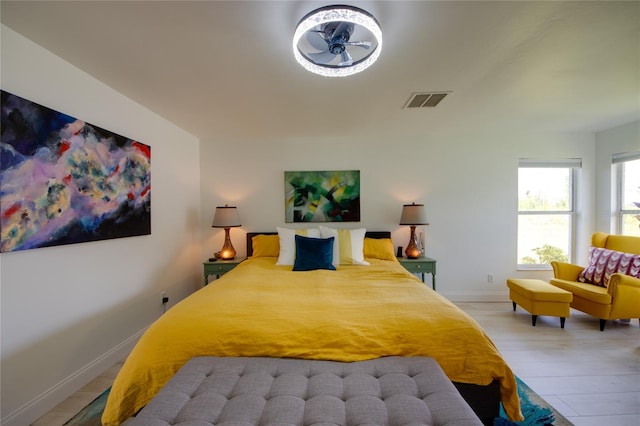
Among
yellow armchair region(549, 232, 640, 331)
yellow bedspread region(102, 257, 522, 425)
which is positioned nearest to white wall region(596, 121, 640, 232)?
yellow armchair region(549, 232, 640, 331)

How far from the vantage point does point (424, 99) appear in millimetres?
2406

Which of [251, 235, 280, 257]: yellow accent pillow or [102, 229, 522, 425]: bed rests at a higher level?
[251, 235, 280, 257]: yellow accent pillow

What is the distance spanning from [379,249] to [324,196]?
1.05 metres

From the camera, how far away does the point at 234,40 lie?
155 cm

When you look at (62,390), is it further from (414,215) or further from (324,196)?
(414,215)

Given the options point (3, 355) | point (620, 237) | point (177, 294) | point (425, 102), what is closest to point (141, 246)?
point (177, 294)

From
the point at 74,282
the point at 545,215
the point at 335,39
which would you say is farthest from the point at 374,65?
the point at 545,215

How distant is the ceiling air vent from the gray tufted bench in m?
2.13

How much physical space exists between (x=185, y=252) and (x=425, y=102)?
130 inches

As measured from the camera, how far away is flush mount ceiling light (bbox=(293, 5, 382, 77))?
1.23m

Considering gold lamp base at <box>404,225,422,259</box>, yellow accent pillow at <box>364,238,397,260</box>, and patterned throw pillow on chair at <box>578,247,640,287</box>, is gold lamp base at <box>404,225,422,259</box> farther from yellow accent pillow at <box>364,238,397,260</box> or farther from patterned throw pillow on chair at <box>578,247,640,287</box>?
patterned throw pillow on chair at <box>578,247,640,287</box>

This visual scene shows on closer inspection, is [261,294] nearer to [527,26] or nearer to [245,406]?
[245,406]

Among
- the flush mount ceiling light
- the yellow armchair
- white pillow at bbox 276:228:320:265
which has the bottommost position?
the yellow armchair

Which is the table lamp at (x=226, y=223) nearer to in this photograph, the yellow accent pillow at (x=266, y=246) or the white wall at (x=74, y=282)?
the yellow accent pillow at (x=266, y=246)
